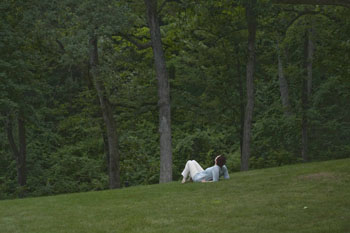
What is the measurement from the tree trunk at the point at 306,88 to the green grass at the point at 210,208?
14010 millimetres

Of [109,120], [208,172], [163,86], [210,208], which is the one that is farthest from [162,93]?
[210,208]

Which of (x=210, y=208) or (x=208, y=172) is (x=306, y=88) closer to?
(x=208, y=172)

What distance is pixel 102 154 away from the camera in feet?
117

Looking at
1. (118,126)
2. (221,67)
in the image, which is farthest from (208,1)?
(118,126)

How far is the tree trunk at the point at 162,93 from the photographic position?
21.0 metres

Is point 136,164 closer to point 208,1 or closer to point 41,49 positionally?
point 41,49

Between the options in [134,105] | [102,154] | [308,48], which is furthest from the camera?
[102,154]

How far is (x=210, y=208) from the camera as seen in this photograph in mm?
10711

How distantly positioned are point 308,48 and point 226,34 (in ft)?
28.4

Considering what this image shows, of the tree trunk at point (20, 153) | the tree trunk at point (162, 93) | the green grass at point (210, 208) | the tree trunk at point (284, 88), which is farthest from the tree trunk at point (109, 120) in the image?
the tree trunk at point (284, 88)

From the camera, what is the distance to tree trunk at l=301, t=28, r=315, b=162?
2925 cm

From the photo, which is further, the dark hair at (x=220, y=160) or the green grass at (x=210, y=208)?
the dark hair at (x=220, y=160)

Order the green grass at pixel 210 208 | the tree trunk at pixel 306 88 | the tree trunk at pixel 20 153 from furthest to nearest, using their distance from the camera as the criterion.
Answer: the tree trunk at pixel 306 88 → the tree trunk at pixel 20 153 → the green grass at pixel 210 208

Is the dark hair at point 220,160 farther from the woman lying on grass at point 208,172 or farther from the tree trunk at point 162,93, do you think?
the tree trunk at point 162,93
